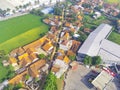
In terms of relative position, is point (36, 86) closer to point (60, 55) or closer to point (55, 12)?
point (60, 55)

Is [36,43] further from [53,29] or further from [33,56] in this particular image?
[53,29]

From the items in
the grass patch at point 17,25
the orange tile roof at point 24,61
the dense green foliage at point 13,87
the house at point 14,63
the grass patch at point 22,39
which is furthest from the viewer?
the grass patch at point 17,25

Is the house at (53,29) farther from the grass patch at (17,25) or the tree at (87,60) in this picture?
the tree at (87,60)

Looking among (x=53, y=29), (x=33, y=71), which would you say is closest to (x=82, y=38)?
(x=53, y=29)

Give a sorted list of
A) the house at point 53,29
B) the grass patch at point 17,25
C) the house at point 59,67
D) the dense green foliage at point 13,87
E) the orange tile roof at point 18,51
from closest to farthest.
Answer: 1. the dense green foliage at point 13,87
2. the house at point 59,67
3. the orange tile roof at point 18,51
4. the grass patch at point 17,25
5. the house at point 53,29

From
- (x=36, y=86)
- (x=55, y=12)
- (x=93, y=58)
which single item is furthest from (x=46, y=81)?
(x=55, y=12)

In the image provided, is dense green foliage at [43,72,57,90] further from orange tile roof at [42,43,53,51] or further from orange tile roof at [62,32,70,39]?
orange tile roof at [62,32,70,39]

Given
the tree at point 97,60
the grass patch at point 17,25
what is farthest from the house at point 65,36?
the tree at point 97,60
